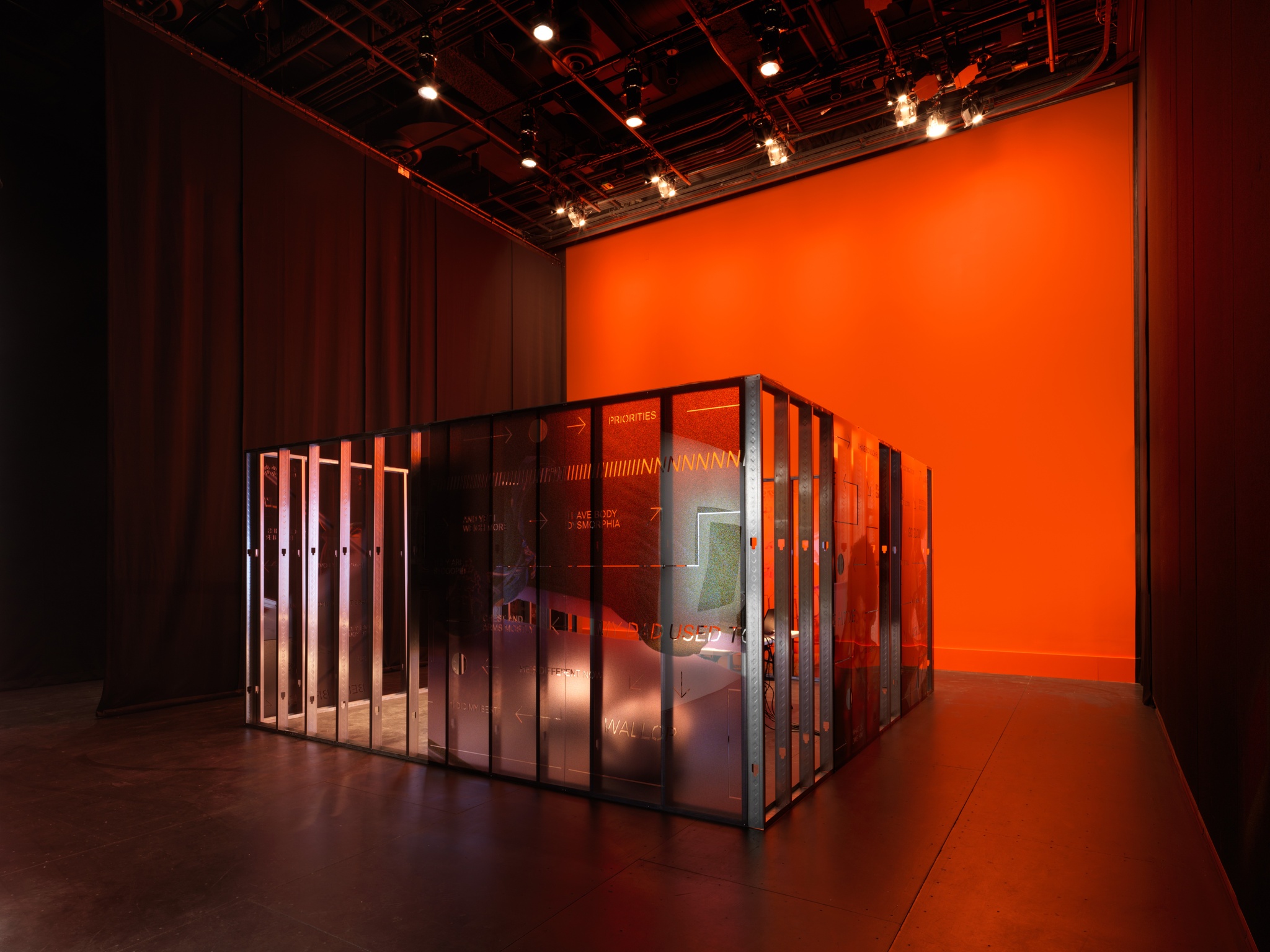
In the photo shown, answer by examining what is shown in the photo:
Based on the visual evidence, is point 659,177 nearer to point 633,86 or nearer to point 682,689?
point 633,86

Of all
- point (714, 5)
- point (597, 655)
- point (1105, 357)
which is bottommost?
point (597, 655)

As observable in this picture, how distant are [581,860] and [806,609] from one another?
1925 mm

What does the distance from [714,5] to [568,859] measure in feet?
23.6

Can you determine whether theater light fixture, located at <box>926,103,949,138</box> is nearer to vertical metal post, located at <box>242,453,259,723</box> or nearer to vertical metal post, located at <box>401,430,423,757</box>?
vertical metal post, located at <box>401,430,423,757</box>

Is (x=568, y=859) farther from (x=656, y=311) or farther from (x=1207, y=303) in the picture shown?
(x=656, y=311)

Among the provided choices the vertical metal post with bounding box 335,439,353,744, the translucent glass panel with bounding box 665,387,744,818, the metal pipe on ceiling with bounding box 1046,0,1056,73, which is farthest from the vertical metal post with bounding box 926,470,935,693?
the vertical metal post with bounding box 335,439,353,744

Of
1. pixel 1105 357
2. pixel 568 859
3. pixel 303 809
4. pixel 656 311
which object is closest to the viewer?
pixel 568 859

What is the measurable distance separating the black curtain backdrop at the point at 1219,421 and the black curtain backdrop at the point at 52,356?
9.24 m

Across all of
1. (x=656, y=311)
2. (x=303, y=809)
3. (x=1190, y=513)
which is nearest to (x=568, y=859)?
(x=303, y=809)

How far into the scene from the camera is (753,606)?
3836 millimetres

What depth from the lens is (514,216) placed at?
1138cm

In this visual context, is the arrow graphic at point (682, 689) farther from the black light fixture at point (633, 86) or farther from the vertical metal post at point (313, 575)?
the black light fixture at point (633, 86)

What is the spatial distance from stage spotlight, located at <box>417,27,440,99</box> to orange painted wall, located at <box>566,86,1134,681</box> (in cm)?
463

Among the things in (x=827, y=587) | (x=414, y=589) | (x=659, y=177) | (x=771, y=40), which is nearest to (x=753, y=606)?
(x=827, y=587)
